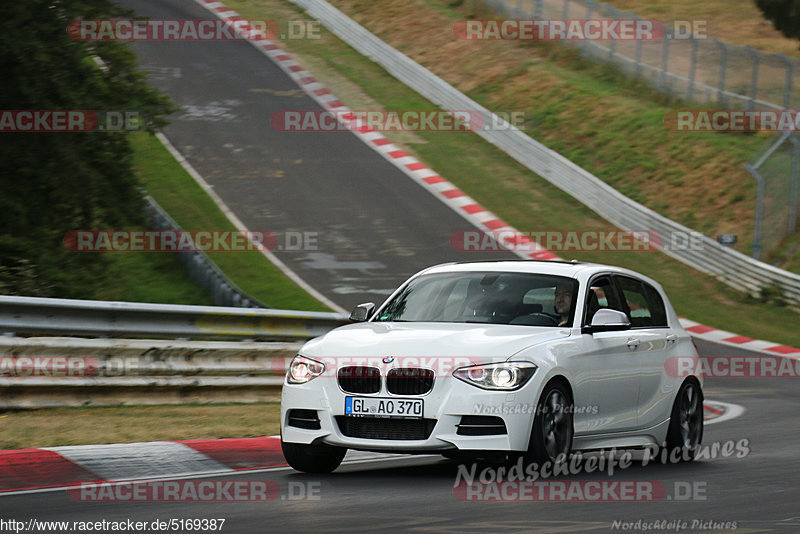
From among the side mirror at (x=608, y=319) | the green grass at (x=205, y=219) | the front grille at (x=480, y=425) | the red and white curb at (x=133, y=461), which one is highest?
the side mirror at (x=608, y=319)

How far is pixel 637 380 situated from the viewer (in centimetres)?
962

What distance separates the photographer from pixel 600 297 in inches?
379

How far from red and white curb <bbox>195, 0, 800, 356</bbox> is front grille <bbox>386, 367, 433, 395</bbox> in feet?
43.6

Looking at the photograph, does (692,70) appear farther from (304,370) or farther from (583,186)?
(304,370)

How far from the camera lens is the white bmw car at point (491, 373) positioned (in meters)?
8.12

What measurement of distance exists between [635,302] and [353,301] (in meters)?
11.8

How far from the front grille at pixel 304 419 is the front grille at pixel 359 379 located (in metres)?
0.29

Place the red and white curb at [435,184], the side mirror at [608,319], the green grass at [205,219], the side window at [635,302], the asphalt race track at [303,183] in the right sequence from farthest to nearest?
the asphalt race track at [303,183], the green grass at [205,219], the red and white curb at [435,184], the side window at [635,302], the side mirror at [608,319]

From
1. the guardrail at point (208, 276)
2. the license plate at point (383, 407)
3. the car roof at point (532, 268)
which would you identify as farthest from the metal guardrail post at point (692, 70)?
the license plate at point (383, 407)

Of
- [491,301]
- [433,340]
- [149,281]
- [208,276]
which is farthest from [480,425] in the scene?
[149,281]

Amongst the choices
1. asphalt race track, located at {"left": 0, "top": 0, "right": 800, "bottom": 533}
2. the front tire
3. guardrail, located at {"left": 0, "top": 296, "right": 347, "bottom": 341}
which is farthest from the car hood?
guardrail, located at {"left": 0, "top": 296, "right": 347, "bottom": 341}

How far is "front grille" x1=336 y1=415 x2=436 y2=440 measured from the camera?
812cm

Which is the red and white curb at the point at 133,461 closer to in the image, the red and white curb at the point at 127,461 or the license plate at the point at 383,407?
the red and white curb at the point at 127,461

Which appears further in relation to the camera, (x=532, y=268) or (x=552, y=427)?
(x=532, y=268)
